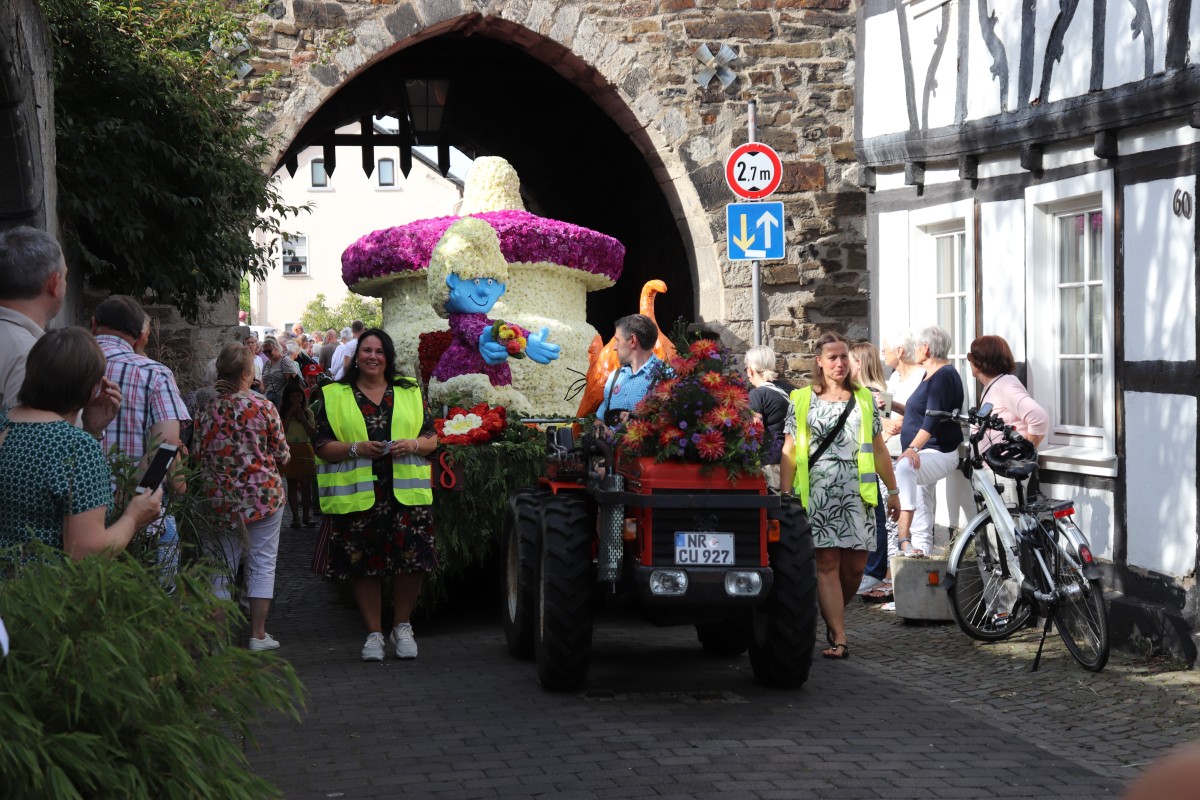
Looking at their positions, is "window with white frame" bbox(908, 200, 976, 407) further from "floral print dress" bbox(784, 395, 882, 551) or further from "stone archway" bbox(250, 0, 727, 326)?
"stone archway" bbox(250, 0, 727, 326)

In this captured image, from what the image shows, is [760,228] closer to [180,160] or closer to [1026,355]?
[1026,355]

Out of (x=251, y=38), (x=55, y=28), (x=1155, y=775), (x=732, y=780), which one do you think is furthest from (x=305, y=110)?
(x=1155, y=775)

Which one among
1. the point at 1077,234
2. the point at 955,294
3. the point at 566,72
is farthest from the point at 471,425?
the point at 566,72

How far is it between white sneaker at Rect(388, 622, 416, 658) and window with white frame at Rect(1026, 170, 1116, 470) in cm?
394

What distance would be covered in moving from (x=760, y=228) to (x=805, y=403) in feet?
12.2

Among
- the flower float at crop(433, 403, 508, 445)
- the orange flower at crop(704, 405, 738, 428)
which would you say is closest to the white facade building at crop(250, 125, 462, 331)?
the flower float at crop(433, 403, 508, 445)

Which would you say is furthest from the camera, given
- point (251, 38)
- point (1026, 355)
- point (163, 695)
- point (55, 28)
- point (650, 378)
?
point (251, 38)

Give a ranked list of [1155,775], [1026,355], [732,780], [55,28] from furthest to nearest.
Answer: [55,28] < [1026,355] < [732,780] < [1155,775]

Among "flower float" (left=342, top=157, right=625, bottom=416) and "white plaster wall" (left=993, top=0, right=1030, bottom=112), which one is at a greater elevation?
"white plaster wall" (left=993, top=0, right=1030, bottom=112)

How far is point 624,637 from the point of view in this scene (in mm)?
8531

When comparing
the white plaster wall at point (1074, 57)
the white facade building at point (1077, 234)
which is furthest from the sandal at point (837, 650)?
the white plaster wall at point (1074, 57)

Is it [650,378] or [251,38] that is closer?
[650,378]

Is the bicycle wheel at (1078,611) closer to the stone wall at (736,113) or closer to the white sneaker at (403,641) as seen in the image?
the white sneaker at (403,641)

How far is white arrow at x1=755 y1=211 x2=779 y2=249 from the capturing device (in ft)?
37.6
